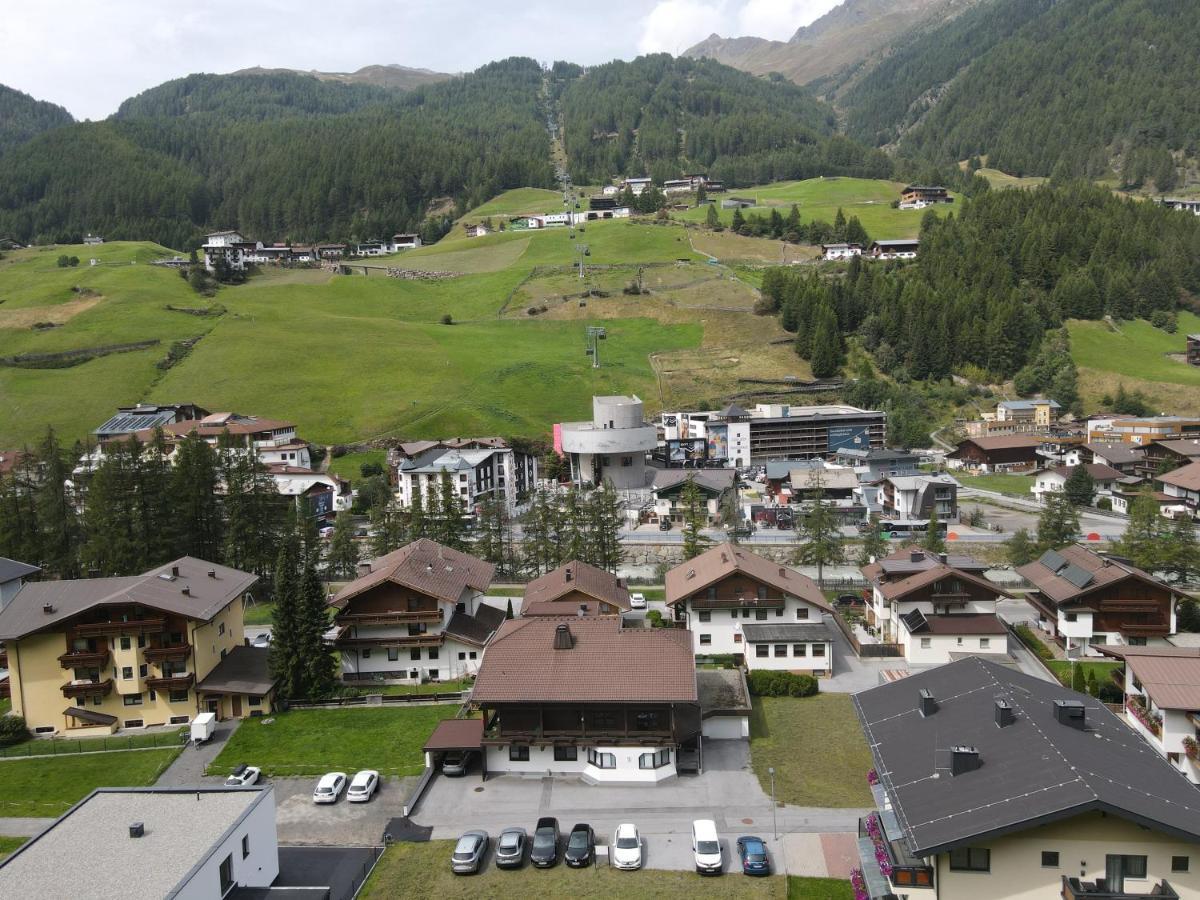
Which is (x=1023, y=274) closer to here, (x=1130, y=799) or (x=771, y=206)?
(x=771, y=206)

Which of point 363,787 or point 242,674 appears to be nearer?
point 363,787

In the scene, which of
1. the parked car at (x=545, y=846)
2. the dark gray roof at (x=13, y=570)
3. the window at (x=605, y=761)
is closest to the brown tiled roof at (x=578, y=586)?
the window at (x=605, y=761)

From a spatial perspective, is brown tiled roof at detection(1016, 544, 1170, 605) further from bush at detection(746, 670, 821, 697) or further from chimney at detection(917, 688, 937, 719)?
chimney at detection(917, 688, 937, 719)

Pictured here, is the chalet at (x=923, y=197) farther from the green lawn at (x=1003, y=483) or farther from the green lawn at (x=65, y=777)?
the green lawn at (x=65, y=777)

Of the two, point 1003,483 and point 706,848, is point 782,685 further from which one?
point 1003,483

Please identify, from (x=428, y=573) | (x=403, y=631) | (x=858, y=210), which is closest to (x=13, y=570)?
(x=403, y=631)

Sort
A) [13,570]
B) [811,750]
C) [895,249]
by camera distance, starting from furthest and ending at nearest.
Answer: [895,249], [13,570], [811,750]
